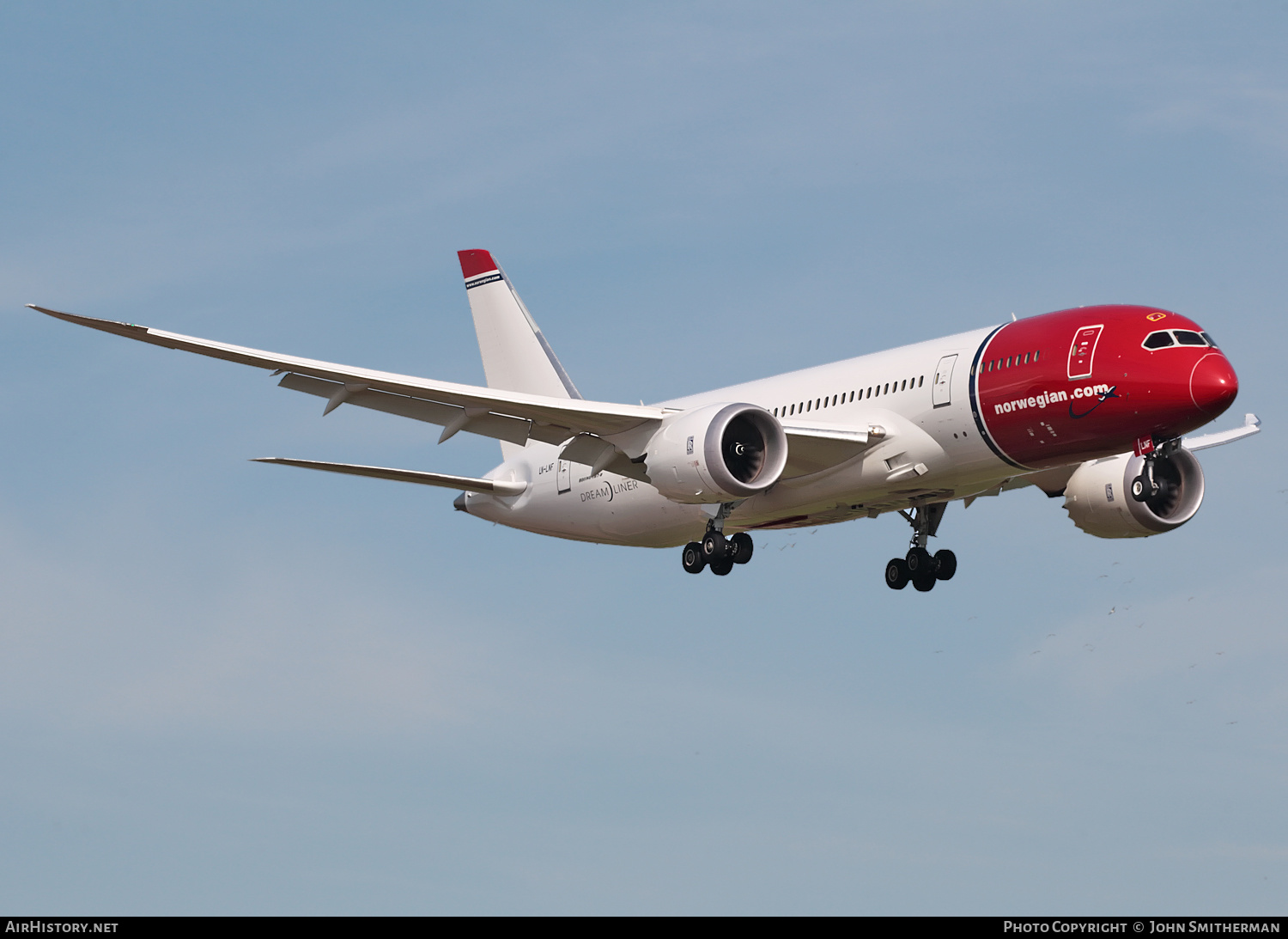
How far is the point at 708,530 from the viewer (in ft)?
125

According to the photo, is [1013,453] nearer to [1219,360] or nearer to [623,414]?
[1219,360]

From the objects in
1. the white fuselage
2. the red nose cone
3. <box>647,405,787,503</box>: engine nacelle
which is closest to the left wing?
<box>647,405,787,503</box>: engine nacelle

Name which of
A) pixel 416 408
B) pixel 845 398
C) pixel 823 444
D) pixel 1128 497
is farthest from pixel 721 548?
pixel 1128 497

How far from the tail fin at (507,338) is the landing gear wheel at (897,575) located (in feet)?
→ 37.1

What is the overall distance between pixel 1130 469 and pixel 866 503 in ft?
20.1

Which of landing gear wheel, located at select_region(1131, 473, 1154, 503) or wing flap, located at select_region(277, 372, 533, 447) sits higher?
wing flap, located at select_region(277, 372, 533, 447)

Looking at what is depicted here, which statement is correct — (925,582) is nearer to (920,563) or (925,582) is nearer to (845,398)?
Result: (920,563)

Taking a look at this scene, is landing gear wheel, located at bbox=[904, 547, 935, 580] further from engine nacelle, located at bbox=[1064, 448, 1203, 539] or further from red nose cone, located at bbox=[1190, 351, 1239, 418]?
red nose cone, located at bbox=[1190, 351, 1239, 418]

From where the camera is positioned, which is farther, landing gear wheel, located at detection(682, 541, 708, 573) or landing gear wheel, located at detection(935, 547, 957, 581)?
landing gear wheel, located at detection(935, 547, 957, 581)

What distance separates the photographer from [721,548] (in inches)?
1490

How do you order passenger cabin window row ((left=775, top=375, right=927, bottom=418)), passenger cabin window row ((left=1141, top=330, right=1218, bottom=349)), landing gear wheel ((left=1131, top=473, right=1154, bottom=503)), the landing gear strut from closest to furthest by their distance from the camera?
passenger cabin window row ((left=1141, top=330, right=1218, bottom=349)), the landing gear strut, landing gear wheel ((left=1131, top=473, right=1154, bottom=503)), passenger cabin window row ((left=775, top=375, right=927, bottom=418))

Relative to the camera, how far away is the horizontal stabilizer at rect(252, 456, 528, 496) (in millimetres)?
37531

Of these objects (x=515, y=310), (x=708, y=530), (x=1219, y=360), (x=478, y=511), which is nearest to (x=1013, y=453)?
(x=1219, y=360)

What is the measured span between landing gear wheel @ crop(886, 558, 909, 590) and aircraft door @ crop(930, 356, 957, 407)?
686 centimetres
